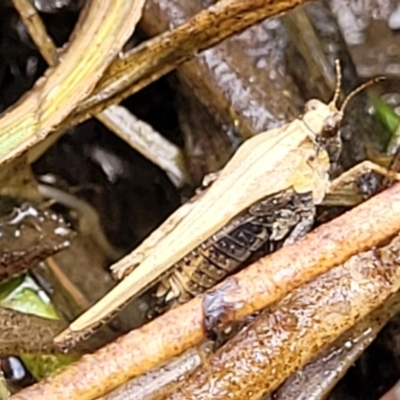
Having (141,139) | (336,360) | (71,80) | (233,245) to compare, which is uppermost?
(71,80)

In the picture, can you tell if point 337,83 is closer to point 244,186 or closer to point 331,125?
point 331,125

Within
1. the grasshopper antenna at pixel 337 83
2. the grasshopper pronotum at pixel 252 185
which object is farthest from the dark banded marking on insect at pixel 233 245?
the grasshopper antenna at pixel 337 83

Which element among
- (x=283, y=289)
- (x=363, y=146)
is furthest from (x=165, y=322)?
(x=363, y=146)

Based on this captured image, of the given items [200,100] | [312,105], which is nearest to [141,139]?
[200,100]

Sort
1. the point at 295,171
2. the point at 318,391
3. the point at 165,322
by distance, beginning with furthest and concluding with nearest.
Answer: the point at 295,171 → the point at 318,391 → the point at 165,322

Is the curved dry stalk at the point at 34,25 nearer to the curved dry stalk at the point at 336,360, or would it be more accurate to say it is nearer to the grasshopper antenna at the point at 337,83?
the grasshopper antenna at the point at 337,83

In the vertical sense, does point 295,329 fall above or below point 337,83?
below

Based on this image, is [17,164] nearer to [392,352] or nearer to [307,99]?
[307,99]
